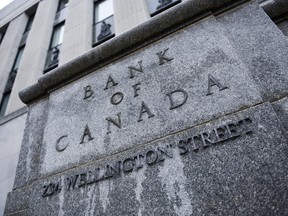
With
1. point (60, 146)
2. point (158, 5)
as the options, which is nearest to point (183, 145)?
point (60, 146)

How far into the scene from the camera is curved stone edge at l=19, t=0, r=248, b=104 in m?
3.66

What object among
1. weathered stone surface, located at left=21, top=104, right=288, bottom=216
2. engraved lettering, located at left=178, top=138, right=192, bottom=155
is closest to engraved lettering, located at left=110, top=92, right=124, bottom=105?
weathered stone surface, located at left=21, top=104, right=288, bottom=216

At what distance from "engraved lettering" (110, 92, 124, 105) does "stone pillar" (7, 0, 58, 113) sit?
5.81 m

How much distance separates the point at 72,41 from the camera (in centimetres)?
894

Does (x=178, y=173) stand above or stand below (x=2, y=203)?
above

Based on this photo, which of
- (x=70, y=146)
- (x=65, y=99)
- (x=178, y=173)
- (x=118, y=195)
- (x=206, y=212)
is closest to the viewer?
(x=206, y=212)

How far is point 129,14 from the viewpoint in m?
8.11

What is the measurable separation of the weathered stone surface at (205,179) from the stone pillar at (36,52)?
658cm

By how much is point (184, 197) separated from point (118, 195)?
796 mm

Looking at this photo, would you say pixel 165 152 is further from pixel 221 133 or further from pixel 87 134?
pixel 87 134

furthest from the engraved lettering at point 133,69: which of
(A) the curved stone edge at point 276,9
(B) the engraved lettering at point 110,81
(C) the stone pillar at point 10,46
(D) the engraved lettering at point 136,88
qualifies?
(C) the stone pillar at point 10,46

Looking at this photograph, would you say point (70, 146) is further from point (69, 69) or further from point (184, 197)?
point (184, 197)

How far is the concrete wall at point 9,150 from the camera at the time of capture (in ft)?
19.5

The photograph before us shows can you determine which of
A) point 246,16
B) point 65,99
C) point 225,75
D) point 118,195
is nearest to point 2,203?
point 65,99
